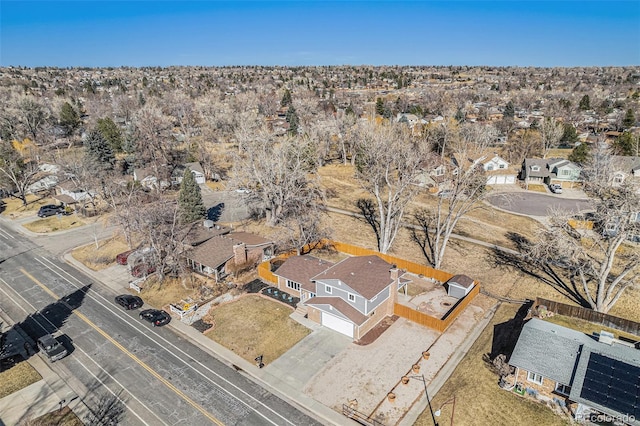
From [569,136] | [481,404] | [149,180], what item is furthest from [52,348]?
[569,136]

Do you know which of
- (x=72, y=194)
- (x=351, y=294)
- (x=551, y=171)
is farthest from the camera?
(x=551, y=171)

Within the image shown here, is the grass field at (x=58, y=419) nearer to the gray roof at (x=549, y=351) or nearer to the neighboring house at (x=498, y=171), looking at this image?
the gray roof at (x=549, y=351)

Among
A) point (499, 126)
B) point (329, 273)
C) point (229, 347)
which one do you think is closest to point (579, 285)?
point (329, 273)

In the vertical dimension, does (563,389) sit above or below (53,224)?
above

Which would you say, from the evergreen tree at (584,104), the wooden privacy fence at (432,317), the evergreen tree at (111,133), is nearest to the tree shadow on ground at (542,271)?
the wooden privacy fence at (432,317)

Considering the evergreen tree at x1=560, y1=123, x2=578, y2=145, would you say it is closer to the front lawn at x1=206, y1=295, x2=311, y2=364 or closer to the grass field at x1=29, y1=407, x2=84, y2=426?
the front lawn at x1=206, y1=295, x2=311, y2=364

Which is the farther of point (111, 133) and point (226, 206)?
point (111, 133)

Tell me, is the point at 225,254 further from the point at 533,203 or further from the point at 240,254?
the point at 533,203
